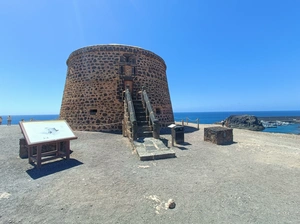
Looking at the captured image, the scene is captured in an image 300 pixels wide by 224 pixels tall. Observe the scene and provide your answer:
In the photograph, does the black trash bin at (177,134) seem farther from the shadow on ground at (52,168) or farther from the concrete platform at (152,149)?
the shadow on ground at (52,168)

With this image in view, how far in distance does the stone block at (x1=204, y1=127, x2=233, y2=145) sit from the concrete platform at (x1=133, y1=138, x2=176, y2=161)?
3694 mm

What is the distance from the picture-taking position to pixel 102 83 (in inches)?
507

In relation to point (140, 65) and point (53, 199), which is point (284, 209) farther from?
point (140, 65)

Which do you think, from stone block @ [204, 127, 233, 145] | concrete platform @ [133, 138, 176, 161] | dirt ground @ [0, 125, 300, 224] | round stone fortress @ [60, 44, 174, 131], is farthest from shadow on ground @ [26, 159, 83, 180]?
stone block @ [204, 127, 233, 145]

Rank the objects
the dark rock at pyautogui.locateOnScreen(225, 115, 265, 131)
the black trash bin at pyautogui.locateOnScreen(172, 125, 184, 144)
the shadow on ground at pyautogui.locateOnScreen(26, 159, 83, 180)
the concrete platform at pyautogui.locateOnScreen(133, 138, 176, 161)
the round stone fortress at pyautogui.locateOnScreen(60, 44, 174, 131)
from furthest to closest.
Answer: the dark rock at pyautogui.locateOnScreen(225, 115, 265, 131), the round stone fortress at pyautogui.locateOnScreen(60, 44, 174, 131), the black trash bin at pyautogui.locateOnScreen(172, 125, 184, 144), the concrete platform at pyautogui.locateOnScreen(133, 138, 176, 161), the shadow on ground at pyautogui.locateOnScreen(26, 159, 83, 180)

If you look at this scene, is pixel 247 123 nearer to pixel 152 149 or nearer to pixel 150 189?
pixel 152 149

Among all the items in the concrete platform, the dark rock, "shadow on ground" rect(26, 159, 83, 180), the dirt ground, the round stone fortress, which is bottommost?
the dark rock

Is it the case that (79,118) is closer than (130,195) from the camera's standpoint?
No

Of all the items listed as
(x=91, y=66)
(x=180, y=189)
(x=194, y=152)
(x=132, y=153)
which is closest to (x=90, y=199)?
(x=180, y=189)

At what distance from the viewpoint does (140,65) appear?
13.8m

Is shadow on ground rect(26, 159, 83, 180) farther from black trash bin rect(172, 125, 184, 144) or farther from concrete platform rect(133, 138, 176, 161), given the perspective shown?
black trash bin rect(172, 125, 184, 144)

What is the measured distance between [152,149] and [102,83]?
795 cm

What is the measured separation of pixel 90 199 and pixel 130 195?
941 millimetres

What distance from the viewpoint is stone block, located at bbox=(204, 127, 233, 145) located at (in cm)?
945
